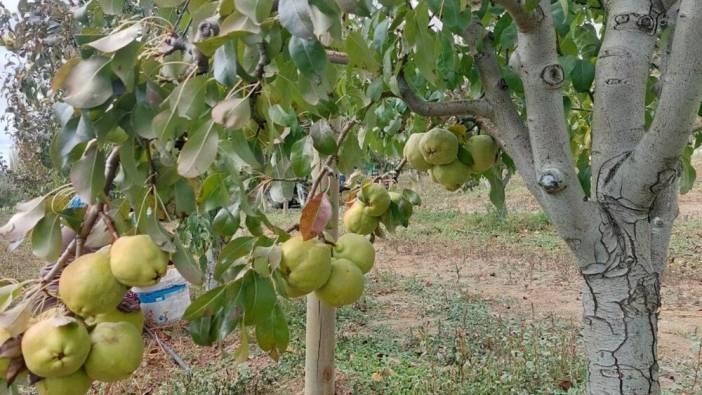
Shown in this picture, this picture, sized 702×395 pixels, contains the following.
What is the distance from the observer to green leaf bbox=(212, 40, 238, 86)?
2.57 ft

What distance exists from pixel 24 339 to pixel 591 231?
1057mm

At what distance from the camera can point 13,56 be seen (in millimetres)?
5703

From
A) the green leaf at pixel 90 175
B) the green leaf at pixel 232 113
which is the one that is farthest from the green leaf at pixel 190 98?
the green leaf at pixel 90 175

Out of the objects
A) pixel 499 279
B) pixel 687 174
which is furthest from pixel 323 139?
pixel 499 279

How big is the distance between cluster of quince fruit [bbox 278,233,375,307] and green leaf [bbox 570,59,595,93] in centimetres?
61

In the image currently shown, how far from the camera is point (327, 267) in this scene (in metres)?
1.14

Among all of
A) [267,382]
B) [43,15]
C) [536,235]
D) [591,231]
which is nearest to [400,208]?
[591,231]

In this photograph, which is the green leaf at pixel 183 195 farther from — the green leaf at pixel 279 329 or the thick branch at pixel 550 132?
the thick branch at pixel 550 132

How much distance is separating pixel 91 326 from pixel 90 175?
236 mm

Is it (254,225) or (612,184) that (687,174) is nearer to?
(612,184)

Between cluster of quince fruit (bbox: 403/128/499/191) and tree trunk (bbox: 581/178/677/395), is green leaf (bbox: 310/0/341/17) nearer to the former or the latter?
tree trunk (bbox: 581/178/677/395)

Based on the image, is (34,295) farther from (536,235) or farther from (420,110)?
(536,235)

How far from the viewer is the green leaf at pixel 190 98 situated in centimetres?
83

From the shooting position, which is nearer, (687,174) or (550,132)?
(550,132)
